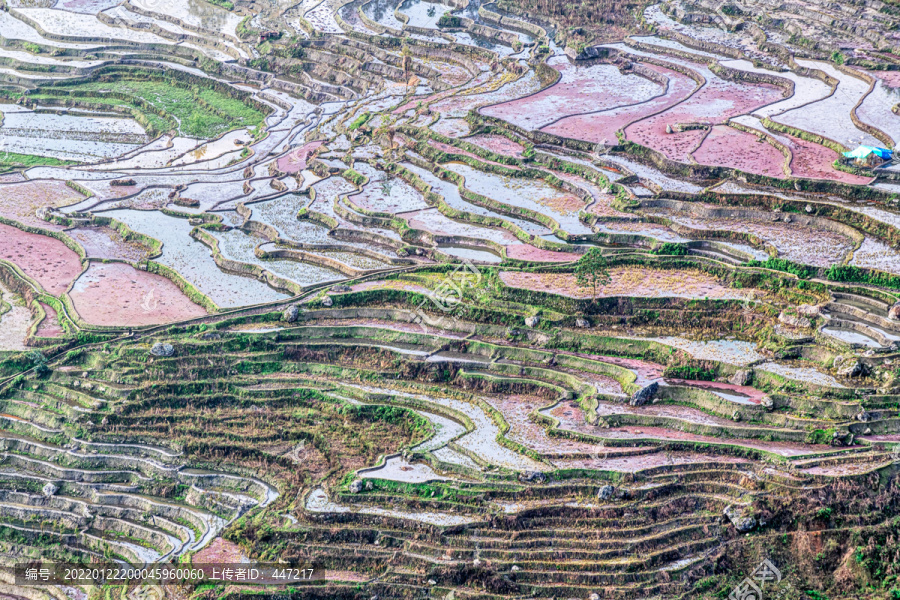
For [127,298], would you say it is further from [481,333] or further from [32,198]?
[481,333]

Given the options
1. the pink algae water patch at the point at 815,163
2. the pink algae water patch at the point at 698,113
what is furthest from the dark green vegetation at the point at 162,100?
the pink algae water patch at the point at 815,163

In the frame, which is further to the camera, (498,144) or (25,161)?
(25,161)

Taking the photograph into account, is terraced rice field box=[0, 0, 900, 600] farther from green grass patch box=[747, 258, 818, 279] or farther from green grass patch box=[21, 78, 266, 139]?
green grass patch box=[21, 78, 266, 139]

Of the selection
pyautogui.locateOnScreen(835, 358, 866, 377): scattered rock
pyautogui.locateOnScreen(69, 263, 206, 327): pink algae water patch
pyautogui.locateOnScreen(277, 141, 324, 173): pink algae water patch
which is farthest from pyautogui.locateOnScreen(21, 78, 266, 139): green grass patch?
pyautogui.locateOnScreen(835, 358, 866, 377): scattered rock

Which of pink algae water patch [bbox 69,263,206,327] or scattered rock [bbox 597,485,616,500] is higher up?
scattered rock [bbox 597,485,616,500]

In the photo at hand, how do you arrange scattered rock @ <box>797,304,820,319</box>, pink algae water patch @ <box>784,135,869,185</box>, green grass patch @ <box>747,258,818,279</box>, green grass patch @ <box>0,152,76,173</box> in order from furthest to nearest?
green grass patch @ <box>0,152,76,173</box> → pink algae water patch @ <box>784,135,869,185</box> → green grass patch @ <box>747,258,818,279</box> → scattered rock @ <box>797,304,820,319</box>

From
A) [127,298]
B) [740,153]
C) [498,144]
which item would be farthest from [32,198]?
[740,153]
